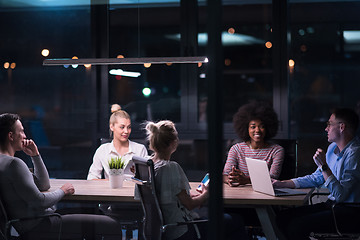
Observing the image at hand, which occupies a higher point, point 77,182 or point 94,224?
point 77,182

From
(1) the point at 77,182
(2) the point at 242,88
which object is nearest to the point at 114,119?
(1) the point at 77,182

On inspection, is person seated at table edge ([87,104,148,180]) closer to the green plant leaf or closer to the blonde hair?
the green plant leaf

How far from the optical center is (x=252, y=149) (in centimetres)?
510

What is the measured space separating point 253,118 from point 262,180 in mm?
1934

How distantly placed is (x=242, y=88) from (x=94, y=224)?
3176 millimetres

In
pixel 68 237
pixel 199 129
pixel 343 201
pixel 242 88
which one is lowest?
pixel 68 237

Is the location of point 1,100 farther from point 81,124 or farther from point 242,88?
point 242,88

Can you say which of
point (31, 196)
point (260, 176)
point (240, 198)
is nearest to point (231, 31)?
point (260, 176)

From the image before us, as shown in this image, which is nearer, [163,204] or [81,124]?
[163,204]

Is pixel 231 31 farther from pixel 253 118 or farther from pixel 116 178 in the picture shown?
pixel 116 178

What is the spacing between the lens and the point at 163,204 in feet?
11.9

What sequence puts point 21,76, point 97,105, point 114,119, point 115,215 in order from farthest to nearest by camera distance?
1. point 97,105
2. point 21,76
3. point 114,119
4. point 115,215

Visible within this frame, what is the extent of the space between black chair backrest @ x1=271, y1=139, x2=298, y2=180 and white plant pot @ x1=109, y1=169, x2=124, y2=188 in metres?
1.51

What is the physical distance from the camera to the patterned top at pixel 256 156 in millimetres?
4922
